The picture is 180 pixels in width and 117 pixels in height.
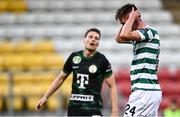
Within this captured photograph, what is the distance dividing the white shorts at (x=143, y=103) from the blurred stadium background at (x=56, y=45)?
6783 mm

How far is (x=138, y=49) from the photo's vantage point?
20.4ft

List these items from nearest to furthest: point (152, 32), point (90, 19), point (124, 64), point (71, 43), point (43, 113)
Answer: point (152, 32) → point (43, 113) → point (124, 64) → point (71, 43) → point (90, 19)

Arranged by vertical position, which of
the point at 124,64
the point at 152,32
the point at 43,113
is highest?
the point at 152,32

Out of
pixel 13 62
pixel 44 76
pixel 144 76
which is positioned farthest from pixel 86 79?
pixel 13 62

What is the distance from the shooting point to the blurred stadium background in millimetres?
14522

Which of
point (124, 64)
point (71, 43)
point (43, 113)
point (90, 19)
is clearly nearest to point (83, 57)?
point (43, 113)

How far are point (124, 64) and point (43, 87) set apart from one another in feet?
7.55

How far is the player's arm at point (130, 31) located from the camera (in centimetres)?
595

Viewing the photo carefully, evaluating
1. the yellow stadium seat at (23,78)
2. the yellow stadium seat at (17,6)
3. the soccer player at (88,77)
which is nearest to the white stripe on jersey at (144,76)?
the soccer player at (88,77)

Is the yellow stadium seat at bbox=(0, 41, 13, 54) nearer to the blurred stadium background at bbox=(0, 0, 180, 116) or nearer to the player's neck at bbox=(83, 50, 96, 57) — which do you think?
the blurred stadium background at bbox=(0, 0, 180, 116)

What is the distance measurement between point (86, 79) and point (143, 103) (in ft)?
5.80

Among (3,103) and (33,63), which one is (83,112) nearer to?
(3,103)

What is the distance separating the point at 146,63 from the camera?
6156 mm

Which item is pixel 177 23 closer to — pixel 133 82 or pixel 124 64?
Result: pixel 124 64
